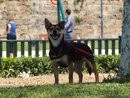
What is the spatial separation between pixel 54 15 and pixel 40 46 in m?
16.9

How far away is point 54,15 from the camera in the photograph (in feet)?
112

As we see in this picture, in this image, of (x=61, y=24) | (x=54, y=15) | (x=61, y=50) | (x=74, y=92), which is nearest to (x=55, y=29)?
(x=61, y=24)

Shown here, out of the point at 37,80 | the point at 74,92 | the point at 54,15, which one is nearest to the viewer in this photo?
the point at 74,92

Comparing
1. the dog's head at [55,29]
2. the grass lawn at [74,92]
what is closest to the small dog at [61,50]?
the dog's head at [55,29]

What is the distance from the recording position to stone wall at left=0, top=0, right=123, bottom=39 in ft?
109

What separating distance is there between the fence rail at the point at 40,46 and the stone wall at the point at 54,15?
15120mm

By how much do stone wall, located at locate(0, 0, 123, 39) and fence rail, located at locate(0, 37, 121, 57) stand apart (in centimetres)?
1512

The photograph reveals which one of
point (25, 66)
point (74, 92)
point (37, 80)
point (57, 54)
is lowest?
point (37, 80)

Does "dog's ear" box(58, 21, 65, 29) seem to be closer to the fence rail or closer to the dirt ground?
the dirt ground

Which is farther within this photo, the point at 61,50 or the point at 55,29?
the point at 61,50

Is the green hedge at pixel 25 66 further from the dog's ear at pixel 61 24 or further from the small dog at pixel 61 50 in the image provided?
the dog's ear at pixel 61 24

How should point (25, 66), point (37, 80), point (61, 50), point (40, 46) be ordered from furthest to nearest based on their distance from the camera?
point (40, 46)
point (25, 66)
point (37, 80)
point (61, 50)

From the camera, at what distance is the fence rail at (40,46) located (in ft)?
54.4

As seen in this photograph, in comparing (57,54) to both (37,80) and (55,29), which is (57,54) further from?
(37,80)
